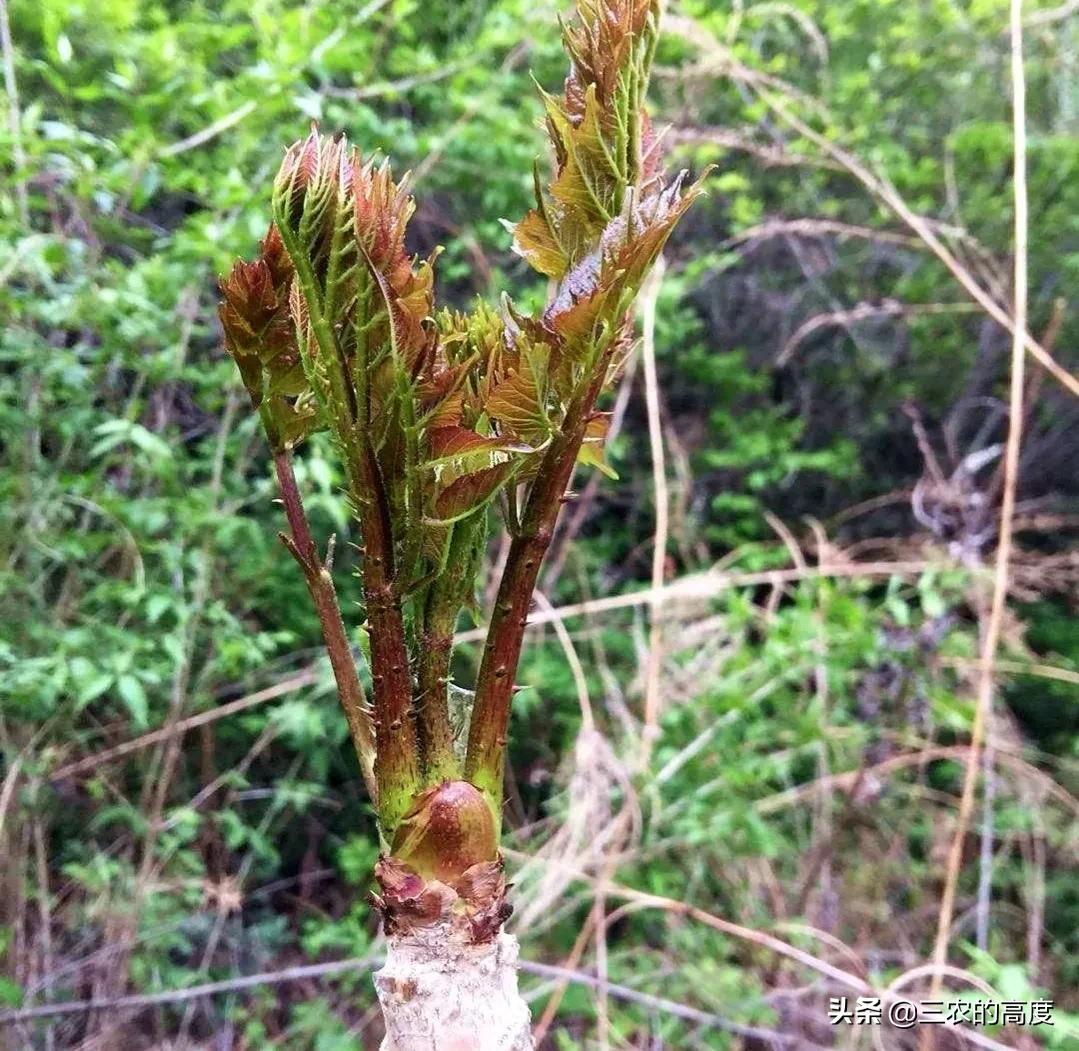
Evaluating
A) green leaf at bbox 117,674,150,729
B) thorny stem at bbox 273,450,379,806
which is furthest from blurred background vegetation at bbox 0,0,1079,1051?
thorny stem at bbox 273,450,379,806

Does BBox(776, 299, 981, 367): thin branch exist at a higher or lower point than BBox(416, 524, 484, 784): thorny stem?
higher

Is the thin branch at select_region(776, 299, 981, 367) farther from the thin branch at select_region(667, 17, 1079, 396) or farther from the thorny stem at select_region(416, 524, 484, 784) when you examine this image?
the thorny stem at select_region(416, 524, 484, 784)

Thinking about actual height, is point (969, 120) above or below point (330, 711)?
above

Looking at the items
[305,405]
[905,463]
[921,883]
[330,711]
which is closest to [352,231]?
[305,405]

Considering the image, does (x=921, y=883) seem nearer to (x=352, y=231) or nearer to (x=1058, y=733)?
(x=1058, y=733)

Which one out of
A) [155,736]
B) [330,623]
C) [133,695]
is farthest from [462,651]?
→ [330,623]

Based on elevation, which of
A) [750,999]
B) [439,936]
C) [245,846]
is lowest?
[750,999]
